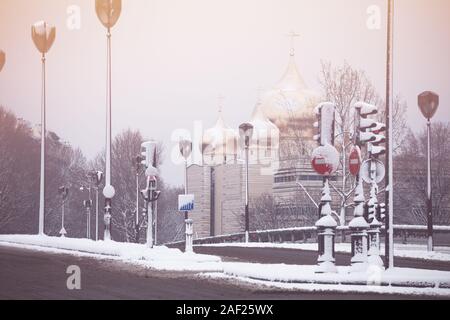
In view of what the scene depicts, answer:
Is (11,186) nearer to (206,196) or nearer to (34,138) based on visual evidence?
(34,138)

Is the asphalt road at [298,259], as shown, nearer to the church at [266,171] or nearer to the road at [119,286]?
the road at [119,286]

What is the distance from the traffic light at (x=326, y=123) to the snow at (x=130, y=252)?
168 inches

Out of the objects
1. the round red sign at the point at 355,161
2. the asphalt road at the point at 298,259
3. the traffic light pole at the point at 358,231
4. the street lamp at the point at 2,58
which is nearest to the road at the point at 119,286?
the traffic light pole at the point at 358,231

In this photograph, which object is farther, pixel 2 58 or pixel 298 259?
pixel 298 259

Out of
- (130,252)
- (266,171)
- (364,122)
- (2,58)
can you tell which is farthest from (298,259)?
(266,171)

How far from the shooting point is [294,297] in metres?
13.2

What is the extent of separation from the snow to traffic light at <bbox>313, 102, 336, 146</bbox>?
168 inches

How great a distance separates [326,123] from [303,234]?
83.6ft

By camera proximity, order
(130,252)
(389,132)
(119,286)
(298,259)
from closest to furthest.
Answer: (119,286) < (389,132) < (130,252) < (298,259)

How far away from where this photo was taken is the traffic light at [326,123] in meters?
15.9

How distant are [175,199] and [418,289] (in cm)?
3093

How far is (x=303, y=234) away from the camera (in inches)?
1614

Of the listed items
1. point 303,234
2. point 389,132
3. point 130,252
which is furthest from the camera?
point 303,234

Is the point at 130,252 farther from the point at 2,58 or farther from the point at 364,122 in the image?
the point at 364,122
